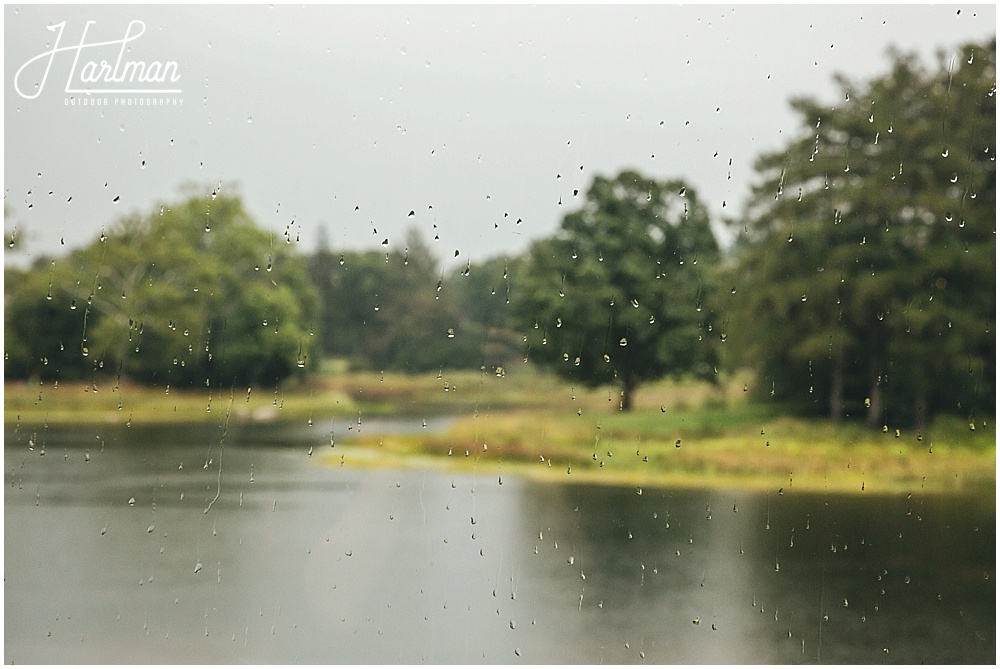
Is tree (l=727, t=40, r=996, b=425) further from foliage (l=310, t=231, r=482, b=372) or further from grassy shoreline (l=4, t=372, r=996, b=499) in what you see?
foliage (l=310, t=231, r=482, b=372)

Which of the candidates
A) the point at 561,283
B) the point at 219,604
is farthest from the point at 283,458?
the point at 561,283

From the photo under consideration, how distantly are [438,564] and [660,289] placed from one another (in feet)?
8.69

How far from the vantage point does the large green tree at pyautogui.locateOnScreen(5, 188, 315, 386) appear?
4871 millimetres

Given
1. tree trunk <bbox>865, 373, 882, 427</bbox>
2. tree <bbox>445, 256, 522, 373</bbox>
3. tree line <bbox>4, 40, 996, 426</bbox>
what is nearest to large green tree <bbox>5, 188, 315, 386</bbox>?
tree line <bbox>4, 40, 996, 426</bbox>

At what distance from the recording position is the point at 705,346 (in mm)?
5832

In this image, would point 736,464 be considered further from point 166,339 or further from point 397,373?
point 166,339

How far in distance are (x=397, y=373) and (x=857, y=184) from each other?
132 inches

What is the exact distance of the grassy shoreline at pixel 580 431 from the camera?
4.96 m

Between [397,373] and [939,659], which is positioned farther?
[397,373]

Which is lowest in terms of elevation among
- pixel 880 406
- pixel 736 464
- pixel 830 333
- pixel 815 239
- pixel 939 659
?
pixel 939 659

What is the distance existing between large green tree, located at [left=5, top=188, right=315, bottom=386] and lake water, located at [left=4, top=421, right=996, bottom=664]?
1.31 feet

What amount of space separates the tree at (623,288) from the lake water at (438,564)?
0.79m

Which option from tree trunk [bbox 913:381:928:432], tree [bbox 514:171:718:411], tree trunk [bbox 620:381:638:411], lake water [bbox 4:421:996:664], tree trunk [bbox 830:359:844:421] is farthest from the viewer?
tree trunk [bbox 913:381:928:432]

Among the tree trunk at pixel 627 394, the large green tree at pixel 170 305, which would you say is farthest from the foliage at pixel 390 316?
the tree trunk at pixel 627 394
